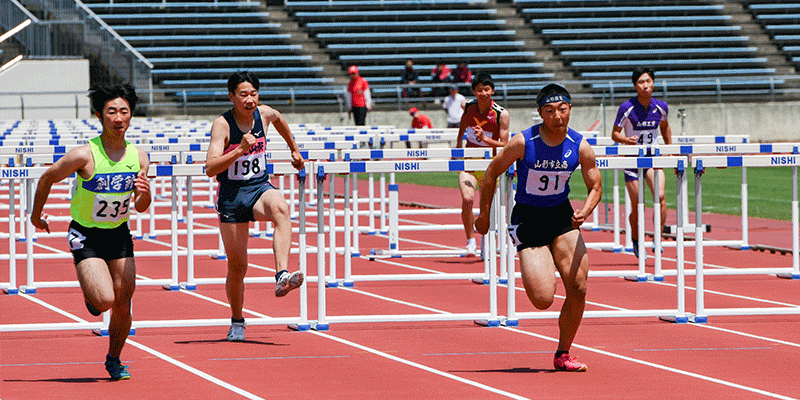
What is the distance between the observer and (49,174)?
677 centimetres

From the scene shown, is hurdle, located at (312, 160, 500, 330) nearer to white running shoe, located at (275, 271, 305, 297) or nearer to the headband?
white running shoe, located at (275, 271, 305, 297)

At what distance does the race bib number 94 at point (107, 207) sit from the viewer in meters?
6.82

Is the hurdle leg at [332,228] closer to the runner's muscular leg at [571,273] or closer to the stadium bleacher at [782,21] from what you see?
the runner's muscular leg at [571,273]

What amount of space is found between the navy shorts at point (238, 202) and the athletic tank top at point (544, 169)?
6.49ft

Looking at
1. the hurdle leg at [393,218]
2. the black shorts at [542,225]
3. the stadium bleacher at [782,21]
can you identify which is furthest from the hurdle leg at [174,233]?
the stadium bleacher at [782,21]

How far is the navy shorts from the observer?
8219mm

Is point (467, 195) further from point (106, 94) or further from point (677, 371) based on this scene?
point (106, 94)

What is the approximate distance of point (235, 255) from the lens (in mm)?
8305

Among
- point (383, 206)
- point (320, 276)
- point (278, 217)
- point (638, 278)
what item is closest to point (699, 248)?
point (638, 278)

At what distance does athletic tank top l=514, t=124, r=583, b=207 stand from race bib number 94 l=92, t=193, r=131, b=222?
2268 millimetres

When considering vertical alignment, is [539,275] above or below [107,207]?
below

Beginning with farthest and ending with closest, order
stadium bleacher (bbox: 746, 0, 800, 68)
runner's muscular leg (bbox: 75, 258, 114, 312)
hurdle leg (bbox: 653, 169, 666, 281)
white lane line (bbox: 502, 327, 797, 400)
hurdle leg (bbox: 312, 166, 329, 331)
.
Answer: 1. stadium bleacher (bbox: 746, 0, 800, 68)
2. hurdle leg (bbox: 653, 169, 666, 281)
3. hurdle leg (bbox: 312, 166, 329, 331)
4. runner's muscular leg (bbox: 75, 258, 114, 312)
5. white lane line (bbox: 502, 327, 797, 400)

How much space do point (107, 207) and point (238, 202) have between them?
149cm

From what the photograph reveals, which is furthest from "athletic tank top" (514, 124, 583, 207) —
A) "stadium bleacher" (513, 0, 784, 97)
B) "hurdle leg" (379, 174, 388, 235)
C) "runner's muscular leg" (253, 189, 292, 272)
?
"stadium bleacher" (513, 0, 784, 97)
